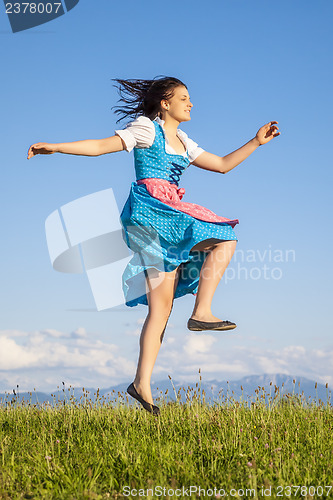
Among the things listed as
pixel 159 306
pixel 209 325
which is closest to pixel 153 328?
pixel 159 306

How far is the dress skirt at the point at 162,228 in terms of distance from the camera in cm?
479

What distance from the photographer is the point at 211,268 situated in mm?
4926

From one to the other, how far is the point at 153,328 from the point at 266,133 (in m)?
2.16

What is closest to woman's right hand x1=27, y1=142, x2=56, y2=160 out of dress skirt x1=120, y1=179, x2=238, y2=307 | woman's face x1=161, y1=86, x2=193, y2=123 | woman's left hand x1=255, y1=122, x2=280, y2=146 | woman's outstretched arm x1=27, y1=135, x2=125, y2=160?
woman's outstretched arm x1=27, y1=135, x2=125, y2=160

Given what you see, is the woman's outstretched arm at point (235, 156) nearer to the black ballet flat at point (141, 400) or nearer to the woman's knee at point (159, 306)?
the woman's knee at point (159, 306)

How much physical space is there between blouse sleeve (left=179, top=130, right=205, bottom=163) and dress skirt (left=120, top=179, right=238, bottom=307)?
0.49m

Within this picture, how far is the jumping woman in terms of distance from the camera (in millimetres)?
4793

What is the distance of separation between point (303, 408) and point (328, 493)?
2.58 metres

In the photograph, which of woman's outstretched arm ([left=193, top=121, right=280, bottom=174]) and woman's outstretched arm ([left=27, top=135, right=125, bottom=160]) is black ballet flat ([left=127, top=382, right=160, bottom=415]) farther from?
woman's outstretched arm ([left=193, top=121, right=280, bottom=174])

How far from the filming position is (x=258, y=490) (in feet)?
10.4

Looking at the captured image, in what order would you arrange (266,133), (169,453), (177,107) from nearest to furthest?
1. (169,453)
2. (177,107)
3. (266,133)

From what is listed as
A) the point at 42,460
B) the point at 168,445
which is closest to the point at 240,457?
the point at 168,445

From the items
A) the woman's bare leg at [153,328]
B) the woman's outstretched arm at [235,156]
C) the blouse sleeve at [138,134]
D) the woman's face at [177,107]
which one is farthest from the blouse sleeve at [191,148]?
the woman's bare leg at [153,328]

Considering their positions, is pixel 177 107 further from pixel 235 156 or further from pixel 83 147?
pixel 83 147
